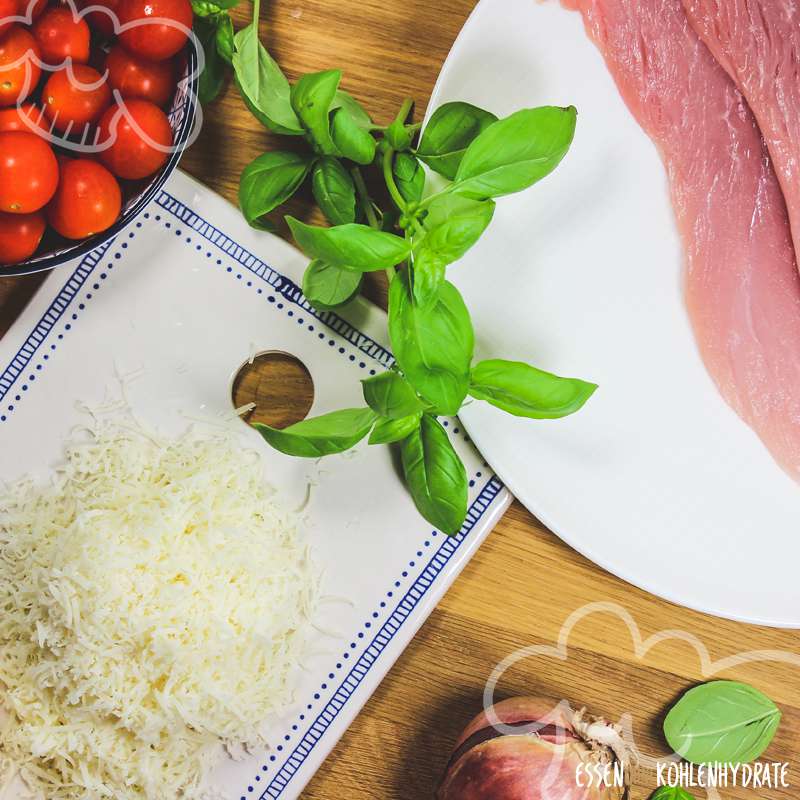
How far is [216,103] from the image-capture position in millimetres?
996

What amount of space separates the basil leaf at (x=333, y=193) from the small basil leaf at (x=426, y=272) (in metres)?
0.14

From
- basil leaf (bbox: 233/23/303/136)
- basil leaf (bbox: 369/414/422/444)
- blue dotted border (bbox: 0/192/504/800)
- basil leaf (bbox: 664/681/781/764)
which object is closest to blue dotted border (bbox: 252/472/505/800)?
blue dotted border (bbox: 0/192/504/800)

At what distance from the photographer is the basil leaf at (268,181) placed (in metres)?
0.91

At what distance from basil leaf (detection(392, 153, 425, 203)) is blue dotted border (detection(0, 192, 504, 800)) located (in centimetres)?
17

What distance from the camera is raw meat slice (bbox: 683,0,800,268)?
951 mm

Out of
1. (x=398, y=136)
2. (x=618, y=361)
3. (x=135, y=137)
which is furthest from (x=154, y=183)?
(x=618, y=361)

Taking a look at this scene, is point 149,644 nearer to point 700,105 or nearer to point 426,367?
point 426,367

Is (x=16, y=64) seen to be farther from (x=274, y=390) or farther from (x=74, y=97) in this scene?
(x=274, y=390)

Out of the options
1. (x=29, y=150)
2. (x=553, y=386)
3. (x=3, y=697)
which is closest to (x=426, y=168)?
(x=553, y=386)

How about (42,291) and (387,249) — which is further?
(42,291)

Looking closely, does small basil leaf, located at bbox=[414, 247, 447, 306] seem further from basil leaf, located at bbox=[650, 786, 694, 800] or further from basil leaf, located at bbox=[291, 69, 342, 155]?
basil leaf, located at bbox=[650, 786, 694, 800]

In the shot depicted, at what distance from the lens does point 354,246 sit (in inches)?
30.7

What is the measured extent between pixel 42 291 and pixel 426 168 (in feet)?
1.52

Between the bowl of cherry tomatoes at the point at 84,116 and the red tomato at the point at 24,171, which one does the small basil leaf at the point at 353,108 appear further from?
the red tomato at the point at 24,171
